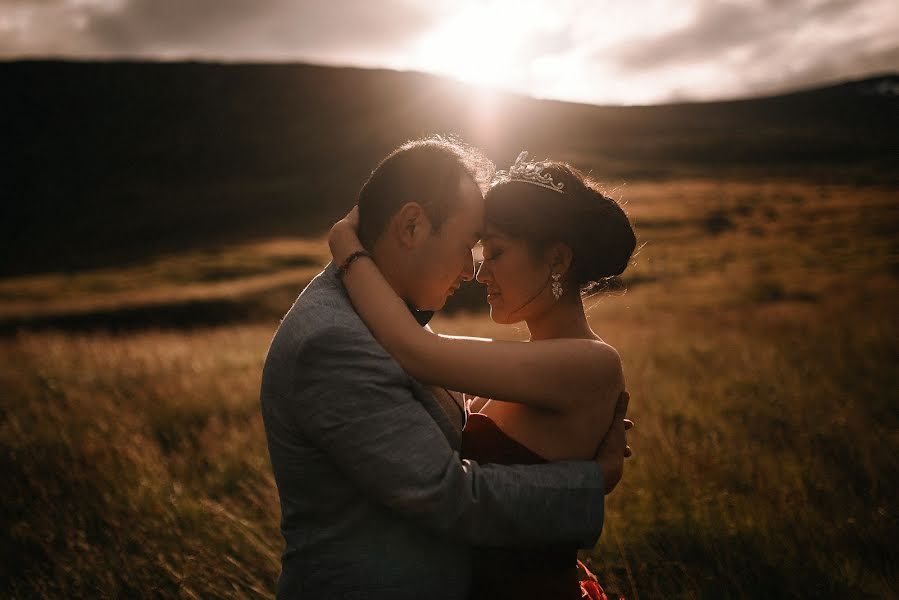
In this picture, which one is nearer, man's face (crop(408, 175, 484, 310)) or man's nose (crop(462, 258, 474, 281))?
man's face (crop(408, 175, 484, 310))

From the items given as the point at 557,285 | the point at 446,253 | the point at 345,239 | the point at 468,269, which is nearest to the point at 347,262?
the point at 345,239

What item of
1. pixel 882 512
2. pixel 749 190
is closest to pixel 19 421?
pixel 882 512

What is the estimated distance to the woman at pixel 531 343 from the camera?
196cm

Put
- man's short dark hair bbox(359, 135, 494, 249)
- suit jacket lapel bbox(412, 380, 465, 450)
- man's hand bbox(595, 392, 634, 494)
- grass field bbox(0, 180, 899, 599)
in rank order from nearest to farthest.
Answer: suit jacket lapel bbox(412, 380, 465, 450), man's short dark hair bbox(359, 135, 494, 249), man's hand bbox(595, 392, 634, 494), grass field bbox(0, 180, 899, 599)

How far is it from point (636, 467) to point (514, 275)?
2.76m

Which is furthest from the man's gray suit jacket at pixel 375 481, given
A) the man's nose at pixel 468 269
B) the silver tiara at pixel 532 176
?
the silver tiara at pixel 532 176

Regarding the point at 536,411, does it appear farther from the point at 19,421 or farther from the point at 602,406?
the point at 19,421

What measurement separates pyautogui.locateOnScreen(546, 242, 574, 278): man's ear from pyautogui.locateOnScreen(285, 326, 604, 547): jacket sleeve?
1.00 metres

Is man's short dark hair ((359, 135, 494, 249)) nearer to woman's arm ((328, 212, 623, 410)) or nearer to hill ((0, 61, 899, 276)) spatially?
woman's arm ((328, 212, 623, 410))

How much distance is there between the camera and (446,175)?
2.03 m

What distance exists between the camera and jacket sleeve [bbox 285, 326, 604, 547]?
1682 mm

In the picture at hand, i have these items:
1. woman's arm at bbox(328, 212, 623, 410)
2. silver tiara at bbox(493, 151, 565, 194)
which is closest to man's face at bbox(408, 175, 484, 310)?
woman's arm at bbox(328, 212, 623, 410)

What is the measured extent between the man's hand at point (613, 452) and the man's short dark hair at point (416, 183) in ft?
3.14

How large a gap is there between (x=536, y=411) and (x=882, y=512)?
265 cm
